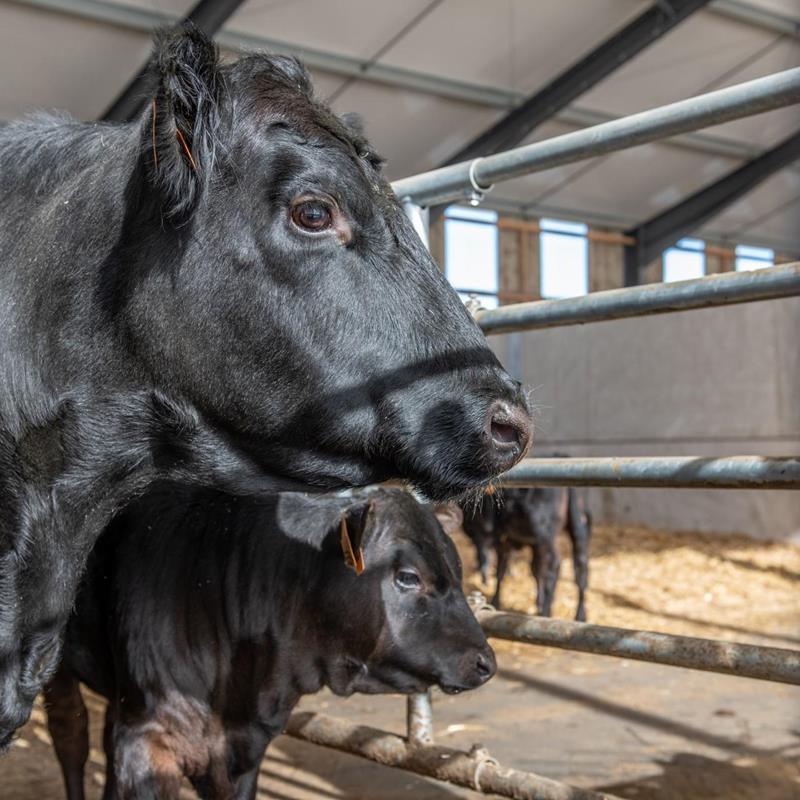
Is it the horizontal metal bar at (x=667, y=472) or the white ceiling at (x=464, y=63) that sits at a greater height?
the white ceiling at (x=464, y=63)

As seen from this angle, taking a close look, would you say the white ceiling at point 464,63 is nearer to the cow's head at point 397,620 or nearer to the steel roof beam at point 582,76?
the steel roof beam at point 582,76

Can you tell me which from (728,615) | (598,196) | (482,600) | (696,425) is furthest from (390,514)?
(598,196)

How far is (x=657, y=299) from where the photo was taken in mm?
2494

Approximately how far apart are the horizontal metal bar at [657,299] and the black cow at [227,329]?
75 cm

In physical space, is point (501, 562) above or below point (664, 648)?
above

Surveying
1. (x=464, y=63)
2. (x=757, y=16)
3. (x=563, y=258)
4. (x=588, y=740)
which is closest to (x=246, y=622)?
(x=588, y=740)

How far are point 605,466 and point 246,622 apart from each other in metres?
1.11

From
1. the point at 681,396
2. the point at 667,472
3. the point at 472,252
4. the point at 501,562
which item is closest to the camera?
the point at 667,472

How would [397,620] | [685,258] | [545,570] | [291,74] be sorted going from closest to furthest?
[291,74]
[397,620]
[545,570]
[685,258]

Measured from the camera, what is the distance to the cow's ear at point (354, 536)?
2.79 metres

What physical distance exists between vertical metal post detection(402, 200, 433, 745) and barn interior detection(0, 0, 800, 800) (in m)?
0.40

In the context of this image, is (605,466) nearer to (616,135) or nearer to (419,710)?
(616,135)

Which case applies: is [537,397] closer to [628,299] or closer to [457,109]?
[457,109]

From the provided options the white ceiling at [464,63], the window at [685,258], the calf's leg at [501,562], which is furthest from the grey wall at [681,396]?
the window at [685,258]
